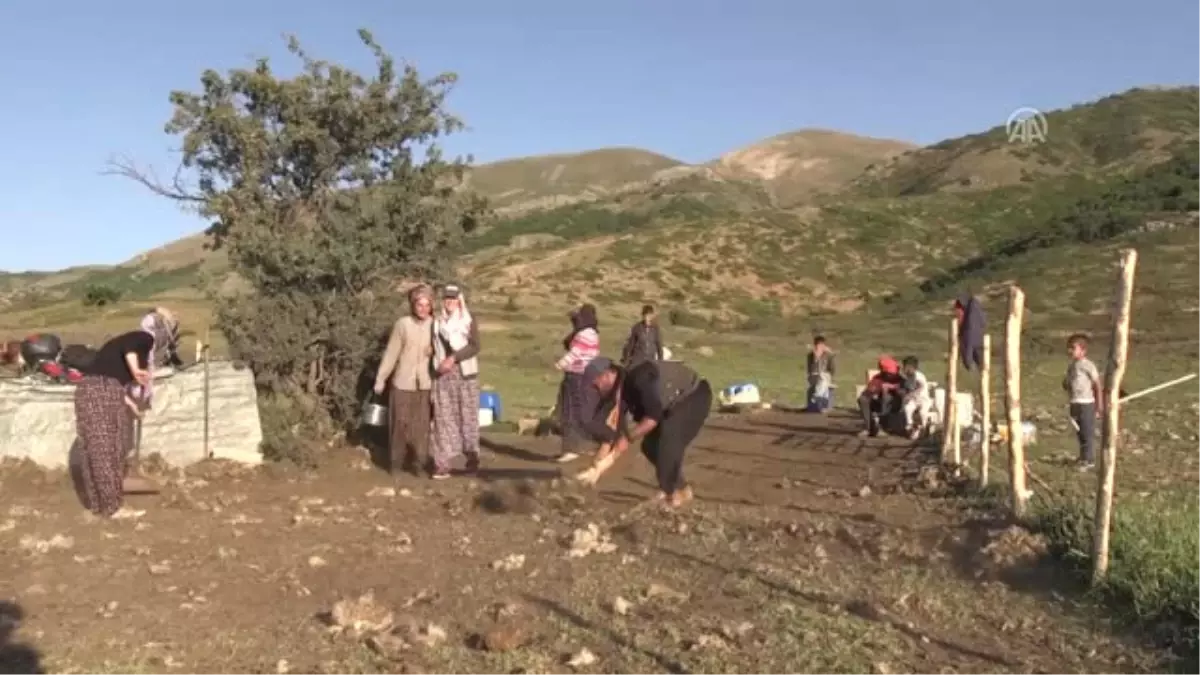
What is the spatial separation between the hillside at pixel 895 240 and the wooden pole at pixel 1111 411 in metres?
27.0

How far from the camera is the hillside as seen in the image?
154 ft

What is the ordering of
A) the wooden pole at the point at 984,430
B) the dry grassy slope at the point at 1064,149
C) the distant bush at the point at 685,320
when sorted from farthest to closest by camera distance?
the dry grassy slope at the point at 1064,149 → the distant bush at the point at 685,320 → the wooden pole at the point at 984,430

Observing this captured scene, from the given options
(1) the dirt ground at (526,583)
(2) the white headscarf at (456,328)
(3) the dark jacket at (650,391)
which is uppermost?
(2) the white headscarf at (456,328)

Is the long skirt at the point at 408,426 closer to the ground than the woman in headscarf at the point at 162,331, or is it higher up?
closer to the ground

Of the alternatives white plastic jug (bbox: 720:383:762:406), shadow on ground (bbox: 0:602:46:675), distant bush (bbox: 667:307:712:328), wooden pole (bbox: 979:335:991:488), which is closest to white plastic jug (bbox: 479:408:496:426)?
white plastic jug (bbox: 720:383:762:406)

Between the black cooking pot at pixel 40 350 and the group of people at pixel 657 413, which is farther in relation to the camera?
the black cooking pot at pixel 40 350

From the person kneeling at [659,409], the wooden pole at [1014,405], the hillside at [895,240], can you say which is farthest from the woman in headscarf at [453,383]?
the hillside at [895,240]

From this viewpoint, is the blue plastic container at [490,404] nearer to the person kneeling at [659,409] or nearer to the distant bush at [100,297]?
the person kneeling at [659,409]

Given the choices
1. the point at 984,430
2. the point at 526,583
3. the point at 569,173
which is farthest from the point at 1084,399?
the point at 569,173

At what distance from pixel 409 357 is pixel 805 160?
467 feet

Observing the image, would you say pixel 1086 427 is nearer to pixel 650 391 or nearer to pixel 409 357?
pixel 650 391

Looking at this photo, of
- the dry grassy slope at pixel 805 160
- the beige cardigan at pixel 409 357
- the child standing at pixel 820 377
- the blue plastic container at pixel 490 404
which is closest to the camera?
the beige cardigan at pixel 409 357

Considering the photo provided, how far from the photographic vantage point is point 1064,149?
314 ft

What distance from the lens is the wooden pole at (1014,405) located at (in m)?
8.29
